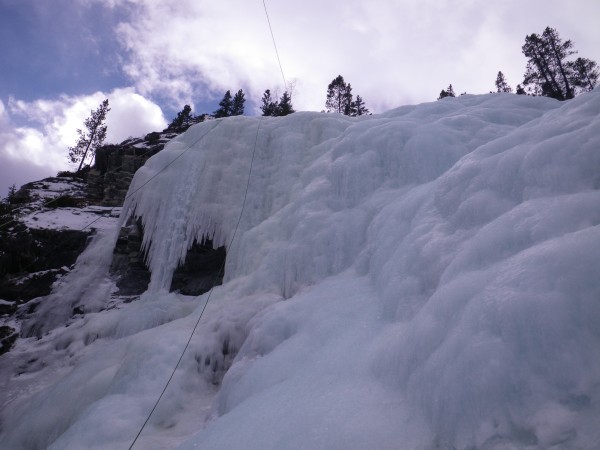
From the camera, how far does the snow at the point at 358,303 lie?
7.45 feet

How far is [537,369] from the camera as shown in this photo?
2129mm

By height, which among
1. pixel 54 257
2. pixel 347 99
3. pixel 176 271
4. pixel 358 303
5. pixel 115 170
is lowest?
pixel 358 303

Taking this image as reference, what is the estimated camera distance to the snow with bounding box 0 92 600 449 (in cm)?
227

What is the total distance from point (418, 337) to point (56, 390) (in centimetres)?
866

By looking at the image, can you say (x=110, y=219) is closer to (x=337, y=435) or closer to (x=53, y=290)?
(x=53, y=290)

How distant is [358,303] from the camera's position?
5.05 meters

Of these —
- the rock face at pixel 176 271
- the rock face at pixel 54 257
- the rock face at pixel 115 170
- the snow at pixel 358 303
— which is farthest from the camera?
the rock face at pixel 115 170

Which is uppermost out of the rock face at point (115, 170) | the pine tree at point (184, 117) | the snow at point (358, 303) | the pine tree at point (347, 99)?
the pine tree at point (184, 117)

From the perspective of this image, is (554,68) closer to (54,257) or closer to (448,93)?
(448,93)

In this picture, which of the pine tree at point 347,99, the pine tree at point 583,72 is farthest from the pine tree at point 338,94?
the pine tree at point 583,72

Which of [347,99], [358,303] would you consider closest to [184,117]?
[347,99]

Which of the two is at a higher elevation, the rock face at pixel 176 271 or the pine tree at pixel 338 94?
the pine tree at pixel 338 94

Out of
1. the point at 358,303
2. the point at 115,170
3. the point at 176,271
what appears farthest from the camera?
the point at 115,170

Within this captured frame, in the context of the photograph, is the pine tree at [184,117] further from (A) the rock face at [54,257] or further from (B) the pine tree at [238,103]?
(A) the rock face at [54,257]
